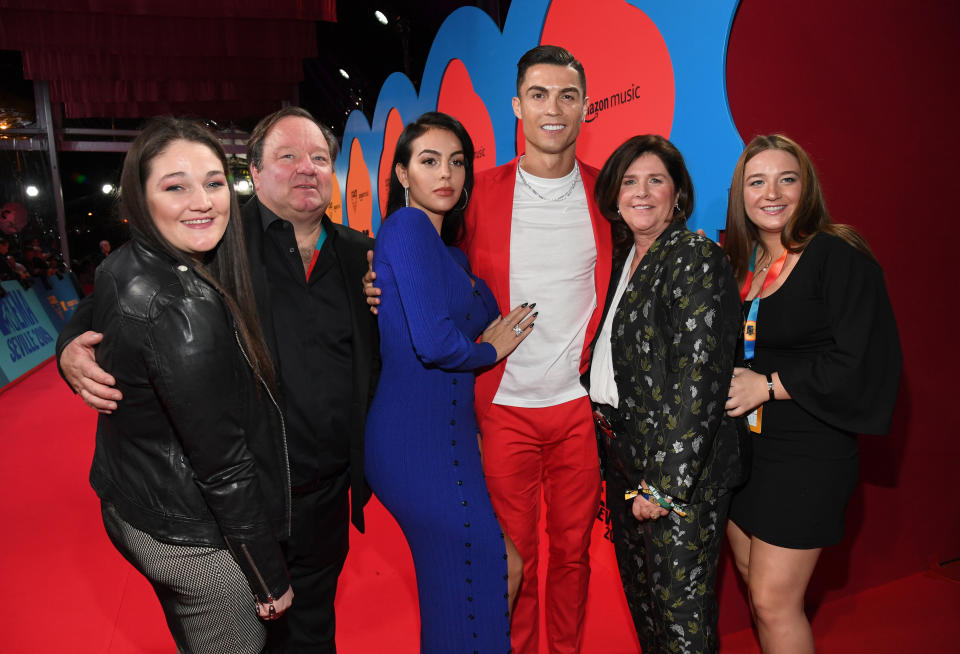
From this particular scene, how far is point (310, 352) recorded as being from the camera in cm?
192

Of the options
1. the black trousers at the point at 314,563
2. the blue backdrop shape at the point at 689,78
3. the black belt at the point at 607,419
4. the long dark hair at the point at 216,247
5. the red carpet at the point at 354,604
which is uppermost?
the blue backdrop shape at the point at 689,78

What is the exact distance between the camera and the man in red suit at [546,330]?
214 cm

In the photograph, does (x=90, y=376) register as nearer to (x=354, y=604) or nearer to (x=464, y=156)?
(x=464, y=156)

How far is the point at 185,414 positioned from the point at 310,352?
670 millimetres

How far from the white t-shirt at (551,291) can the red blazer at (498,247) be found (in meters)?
0.03

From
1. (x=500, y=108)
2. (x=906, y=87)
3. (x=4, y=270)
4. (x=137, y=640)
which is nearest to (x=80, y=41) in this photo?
(x=4, y=270)

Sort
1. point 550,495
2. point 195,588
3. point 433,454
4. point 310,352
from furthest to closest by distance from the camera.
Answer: point 550,495 → point 310,352 → point 433,454 → point 195,588

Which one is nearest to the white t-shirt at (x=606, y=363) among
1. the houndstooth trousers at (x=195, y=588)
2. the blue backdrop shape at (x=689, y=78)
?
the blue backdrop shape at (x=689, y=78)

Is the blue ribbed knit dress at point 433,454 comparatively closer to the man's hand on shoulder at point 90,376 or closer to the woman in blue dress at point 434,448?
the woman in blue dress at point 434,448

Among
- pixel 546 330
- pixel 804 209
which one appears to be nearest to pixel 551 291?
pixel 546 330

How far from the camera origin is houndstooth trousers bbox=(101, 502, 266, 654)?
1381mm

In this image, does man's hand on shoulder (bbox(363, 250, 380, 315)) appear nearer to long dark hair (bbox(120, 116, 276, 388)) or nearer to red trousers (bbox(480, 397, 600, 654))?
long dark hair (bbox(120, 116, 276, 388))

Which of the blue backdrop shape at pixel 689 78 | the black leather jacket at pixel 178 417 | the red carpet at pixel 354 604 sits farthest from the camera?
the red carpet at pixel 354 604

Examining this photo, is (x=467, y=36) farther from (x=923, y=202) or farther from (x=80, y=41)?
(x=80, y=41)
